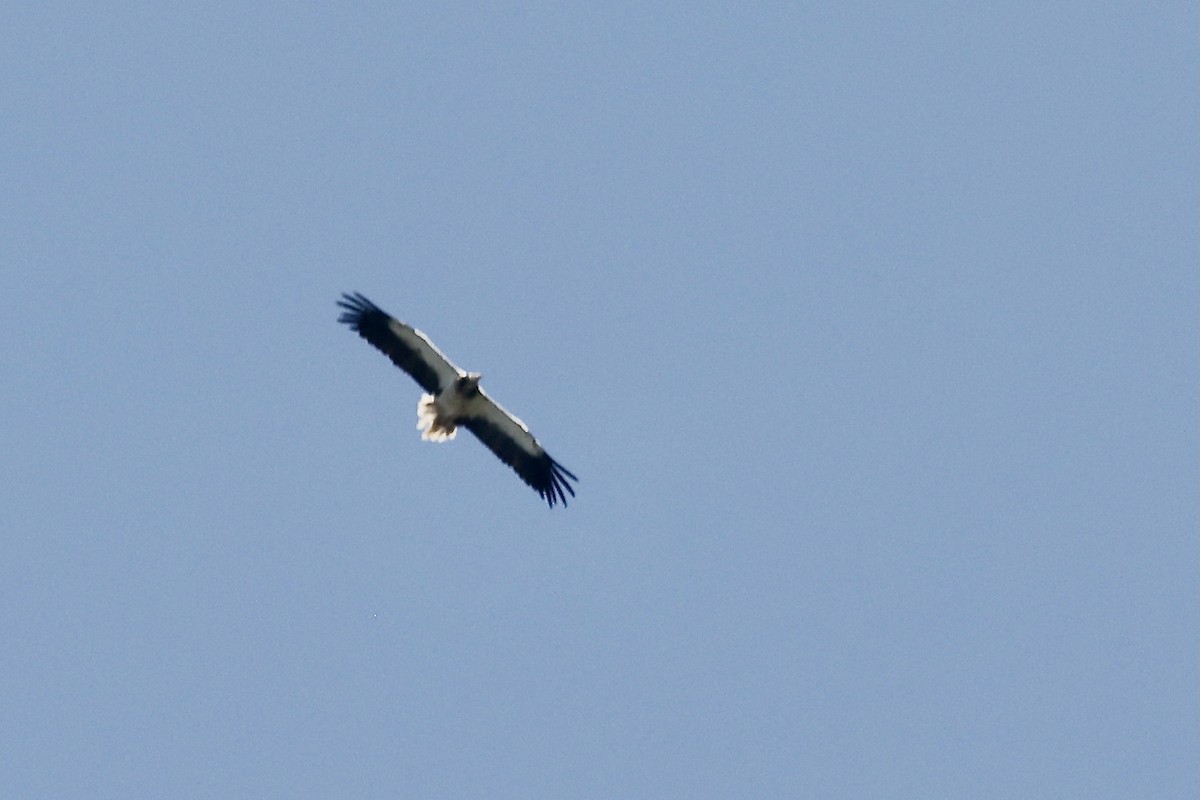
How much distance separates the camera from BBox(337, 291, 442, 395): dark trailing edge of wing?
165ft

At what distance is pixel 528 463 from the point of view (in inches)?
2039

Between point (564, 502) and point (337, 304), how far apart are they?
4709mm

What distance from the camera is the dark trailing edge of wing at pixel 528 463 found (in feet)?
169

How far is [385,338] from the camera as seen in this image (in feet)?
166

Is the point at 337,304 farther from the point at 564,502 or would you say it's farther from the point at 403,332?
the point at 564,502

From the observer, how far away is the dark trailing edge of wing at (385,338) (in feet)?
165

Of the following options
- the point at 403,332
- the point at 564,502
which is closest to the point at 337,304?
the point at 403,332

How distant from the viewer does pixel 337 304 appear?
5041cm

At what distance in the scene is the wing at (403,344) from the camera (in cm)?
5044

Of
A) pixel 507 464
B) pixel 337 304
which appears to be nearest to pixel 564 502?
pixel 507 464

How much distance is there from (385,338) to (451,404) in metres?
1.44

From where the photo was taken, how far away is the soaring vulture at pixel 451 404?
1989 inches

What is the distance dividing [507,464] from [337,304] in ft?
12.4

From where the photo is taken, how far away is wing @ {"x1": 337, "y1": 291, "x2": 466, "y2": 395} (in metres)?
50.4
